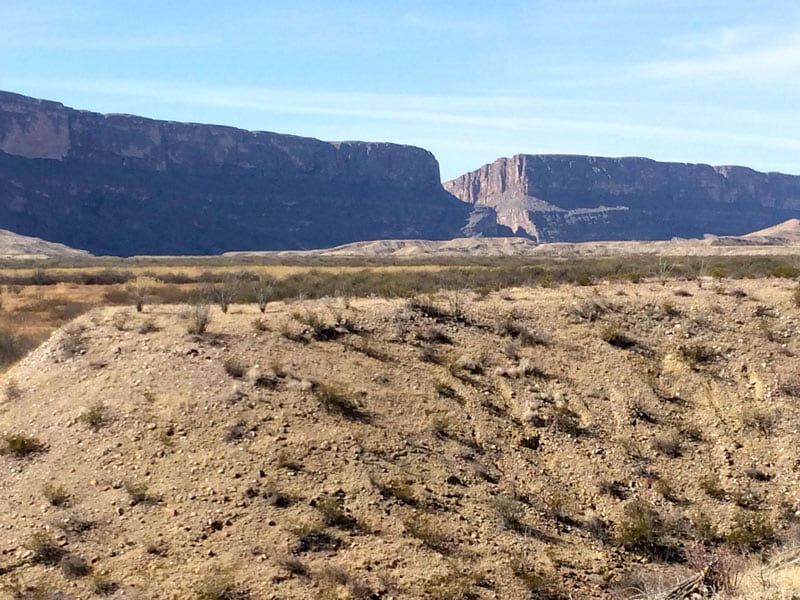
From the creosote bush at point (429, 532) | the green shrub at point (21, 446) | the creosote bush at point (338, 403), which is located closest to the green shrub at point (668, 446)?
the creosote bush at point (429, 532)

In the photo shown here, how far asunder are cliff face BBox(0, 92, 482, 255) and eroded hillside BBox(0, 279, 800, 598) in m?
141

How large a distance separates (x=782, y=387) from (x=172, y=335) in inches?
540

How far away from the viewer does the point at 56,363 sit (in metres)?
17.0

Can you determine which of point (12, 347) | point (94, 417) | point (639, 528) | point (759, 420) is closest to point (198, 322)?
point (94, 417)

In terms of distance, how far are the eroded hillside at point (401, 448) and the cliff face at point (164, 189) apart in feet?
461

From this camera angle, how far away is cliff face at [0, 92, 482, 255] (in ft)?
499

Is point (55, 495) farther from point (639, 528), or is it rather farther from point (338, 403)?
point (639, 528)

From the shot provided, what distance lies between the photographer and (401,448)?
14.4 metres

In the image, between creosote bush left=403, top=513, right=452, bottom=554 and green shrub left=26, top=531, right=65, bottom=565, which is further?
creosote bush left=403, top=513, right=452, bottom=554

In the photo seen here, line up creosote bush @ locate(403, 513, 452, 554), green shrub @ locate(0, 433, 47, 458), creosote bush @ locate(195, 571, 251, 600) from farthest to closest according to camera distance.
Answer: green shrub @ locate(0, 433, 47, 458)
creosote bush @ locate(403, 513, 452, 554)
creosote bush @ locate(195, 571, 251, 600)

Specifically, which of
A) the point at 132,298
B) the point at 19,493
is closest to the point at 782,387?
the point at 19,493

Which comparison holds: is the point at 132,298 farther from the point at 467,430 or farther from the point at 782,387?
the point at 782,387

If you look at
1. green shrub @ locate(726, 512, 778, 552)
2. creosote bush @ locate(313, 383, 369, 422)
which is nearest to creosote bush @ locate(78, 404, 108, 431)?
creosote bush @ locate(313, 383, 369, 422)

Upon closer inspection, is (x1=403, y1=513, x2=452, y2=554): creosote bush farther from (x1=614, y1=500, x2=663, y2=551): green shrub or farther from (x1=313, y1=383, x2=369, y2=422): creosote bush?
(x1=614, y1=500, x2=663, y2=551): green shrub
